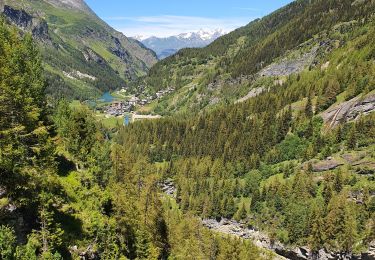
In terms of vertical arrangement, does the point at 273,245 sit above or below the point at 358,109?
below

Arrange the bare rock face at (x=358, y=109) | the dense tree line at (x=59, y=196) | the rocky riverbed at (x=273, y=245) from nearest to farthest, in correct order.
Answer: the dense tree line at (x=59, y=196) → the rocky riverbed at (x=273, y=245) → the bare rock face at (x=358, y=109)

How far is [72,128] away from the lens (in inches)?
3575

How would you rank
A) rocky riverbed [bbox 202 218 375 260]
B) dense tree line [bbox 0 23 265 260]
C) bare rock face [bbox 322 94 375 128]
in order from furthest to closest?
bare rock face [bbox 322 94 375 128]
rocky riverbed [bbox 202 218 375 260]
dense tree line [bbox 0 23 265 260]

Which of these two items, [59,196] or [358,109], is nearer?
[59,196]

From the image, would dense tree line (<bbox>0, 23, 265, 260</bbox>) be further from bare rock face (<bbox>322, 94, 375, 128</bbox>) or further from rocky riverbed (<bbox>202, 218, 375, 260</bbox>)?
bare rock face (<bbox>322, 94, 375, 128</bbox>)

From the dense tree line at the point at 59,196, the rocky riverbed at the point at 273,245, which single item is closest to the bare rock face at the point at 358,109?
the rocky riverbed at the point at 273,245

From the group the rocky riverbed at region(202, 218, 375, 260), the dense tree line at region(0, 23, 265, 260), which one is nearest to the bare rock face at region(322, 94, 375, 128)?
the rocky riverbed at region(202, 218, 375, 260)

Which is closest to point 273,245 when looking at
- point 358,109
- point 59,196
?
point 358,109

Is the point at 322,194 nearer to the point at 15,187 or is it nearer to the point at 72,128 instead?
the point at 72,128

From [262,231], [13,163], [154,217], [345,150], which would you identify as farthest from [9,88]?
[345,150]

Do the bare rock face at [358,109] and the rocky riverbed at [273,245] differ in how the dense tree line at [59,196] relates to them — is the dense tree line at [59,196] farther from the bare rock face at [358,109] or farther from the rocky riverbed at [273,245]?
the bare rock face at [358,109]

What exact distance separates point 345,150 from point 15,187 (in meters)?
161

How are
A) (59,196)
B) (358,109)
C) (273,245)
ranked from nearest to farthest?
1. (59,196)
2. (273,245)
3. (358,109)

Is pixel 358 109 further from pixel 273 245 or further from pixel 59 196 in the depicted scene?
pixel 59 196
